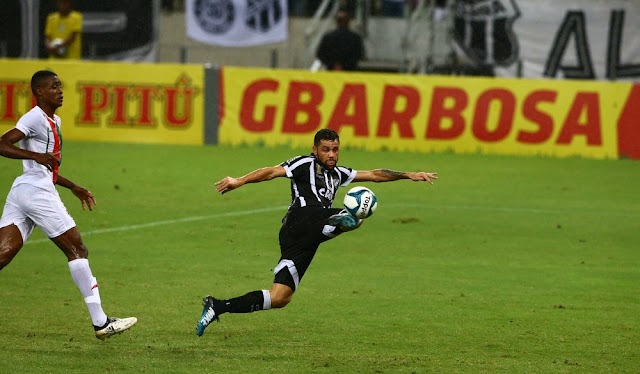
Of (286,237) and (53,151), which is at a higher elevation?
(53,151)

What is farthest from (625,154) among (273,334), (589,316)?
(273,334)

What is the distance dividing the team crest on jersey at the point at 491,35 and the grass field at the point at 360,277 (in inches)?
215

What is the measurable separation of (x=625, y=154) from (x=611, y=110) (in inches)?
40.2

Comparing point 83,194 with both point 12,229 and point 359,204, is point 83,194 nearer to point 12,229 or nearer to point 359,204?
point 12,229

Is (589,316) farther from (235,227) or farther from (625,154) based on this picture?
(625,154)

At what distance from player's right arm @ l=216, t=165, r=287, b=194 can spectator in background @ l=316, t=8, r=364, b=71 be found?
18.2m

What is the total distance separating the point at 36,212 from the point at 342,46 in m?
18.8

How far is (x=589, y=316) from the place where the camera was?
41.3 ft

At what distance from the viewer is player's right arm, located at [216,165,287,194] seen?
33.8 feet

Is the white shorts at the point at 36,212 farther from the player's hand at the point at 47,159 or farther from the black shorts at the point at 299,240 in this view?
the black shorts at the point at 299,240

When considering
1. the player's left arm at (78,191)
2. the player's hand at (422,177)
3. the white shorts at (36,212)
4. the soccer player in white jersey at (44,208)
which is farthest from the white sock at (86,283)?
the player's hand at (422,177)

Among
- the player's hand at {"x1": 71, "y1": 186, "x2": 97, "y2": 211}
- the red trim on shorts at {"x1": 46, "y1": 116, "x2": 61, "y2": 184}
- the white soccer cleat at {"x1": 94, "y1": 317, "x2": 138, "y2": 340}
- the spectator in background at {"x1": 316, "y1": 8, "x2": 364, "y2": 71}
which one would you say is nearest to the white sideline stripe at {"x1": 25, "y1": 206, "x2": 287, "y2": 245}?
the player's hand at {"x1": 71, "y1": 186, "x2": 97, "y2": 211}

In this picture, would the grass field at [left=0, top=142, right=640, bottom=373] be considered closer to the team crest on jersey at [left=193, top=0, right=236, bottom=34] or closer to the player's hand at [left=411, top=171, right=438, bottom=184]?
the player's hand at [left=411, top=171, right=438, bottom=184]

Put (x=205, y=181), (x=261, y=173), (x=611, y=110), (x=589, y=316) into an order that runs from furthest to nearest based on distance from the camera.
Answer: (x=611, y=110)
(x=205, y=181)
(x=589, y=316)
(x=261, y=173)
